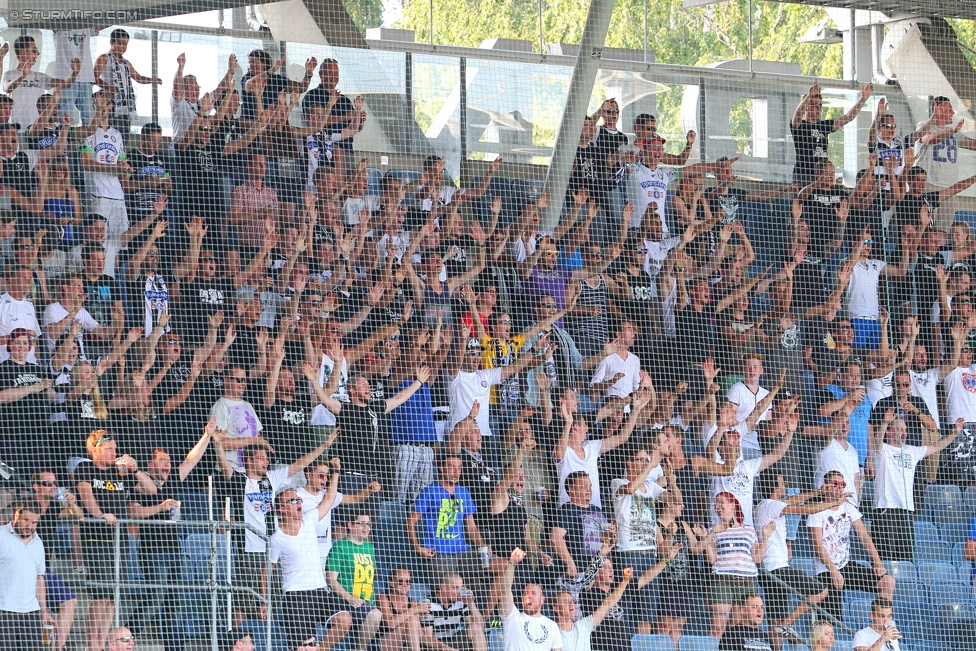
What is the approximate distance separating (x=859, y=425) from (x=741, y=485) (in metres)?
1.07

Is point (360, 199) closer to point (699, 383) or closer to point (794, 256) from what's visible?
Result: point (699, 383)

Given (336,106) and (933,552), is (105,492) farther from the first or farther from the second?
(933,552)

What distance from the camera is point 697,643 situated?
25.6ft

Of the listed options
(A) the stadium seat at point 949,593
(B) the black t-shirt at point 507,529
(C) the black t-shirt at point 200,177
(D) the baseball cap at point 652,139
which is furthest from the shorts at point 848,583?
(C) the black t-shirt at point 200,177

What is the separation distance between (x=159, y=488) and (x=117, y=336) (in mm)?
909

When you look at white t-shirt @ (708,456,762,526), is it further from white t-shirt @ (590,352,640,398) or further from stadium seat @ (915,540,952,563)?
stadium seat @ (915,540,952,563)

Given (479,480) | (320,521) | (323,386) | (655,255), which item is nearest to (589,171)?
(655,255)

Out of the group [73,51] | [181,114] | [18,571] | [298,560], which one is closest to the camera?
[18,571]

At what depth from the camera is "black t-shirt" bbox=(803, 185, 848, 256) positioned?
30.6 ft

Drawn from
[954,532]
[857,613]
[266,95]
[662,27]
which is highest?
[662,27]

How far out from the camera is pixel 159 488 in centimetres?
706

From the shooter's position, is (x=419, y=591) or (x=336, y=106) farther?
(x=336, y=106)

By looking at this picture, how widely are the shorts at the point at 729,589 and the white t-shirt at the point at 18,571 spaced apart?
3660 mm

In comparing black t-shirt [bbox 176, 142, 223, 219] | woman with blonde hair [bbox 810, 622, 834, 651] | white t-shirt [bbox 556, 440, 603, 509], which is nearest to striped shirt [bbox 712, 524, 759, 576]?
woman with blonde hair [bbox 810, 622, 834, 651]
